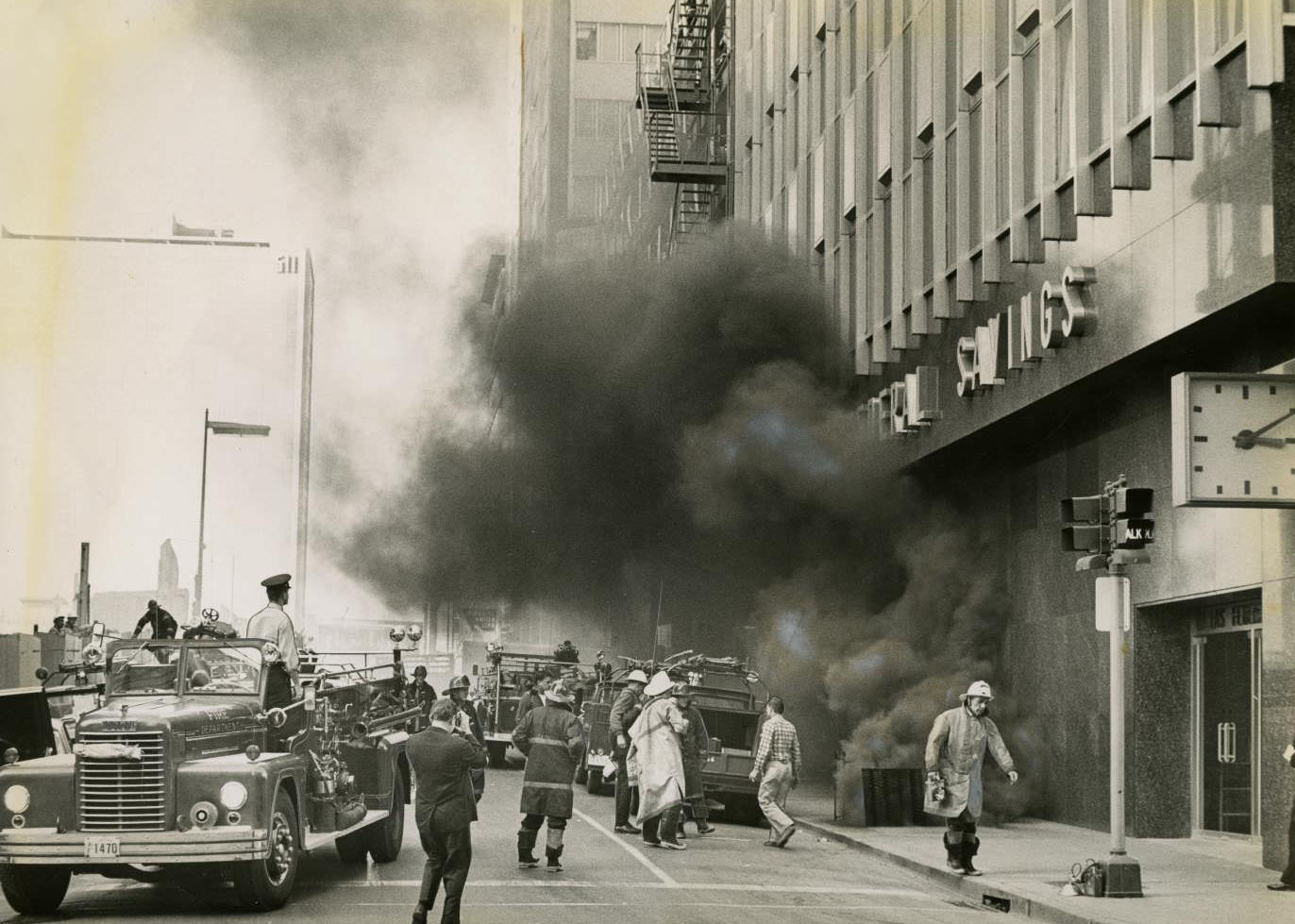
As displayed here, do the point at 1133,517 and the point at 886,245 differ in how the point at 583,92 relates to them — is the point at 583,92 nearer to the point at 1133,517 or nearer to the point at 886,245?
the point at 886,245

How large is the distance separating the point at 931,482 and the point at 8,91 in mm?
15895

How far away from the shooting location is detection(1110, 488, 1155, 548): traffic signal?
13.0m

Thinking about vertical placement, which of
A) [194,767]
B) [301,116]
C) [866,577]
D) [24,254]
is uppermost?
[301,116]

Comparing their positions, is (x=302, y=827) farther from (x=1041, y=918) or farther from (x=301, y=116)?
(x=301, y=116)

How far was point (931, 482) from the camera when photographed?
2675 centimetres

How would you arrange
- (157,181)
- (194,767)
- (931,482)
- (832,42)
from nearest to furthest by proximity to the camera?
(194,767) → (931,482) → (832,42) → (157,181)

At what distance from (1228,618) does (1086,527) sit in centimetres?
498

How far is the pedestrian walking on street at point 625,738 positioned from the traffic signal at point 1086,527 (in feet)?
19.0

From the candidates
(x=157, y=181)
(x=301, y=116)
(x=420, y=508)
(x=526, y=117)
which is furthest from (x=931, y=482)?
(x=526, y=117)

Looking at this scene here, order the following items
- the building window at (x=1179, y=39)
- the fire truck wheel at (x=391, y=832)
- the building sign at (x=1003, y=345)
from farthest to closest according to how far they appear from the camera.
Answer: the building sign at (x=1003, y=345), the building window at (x=1179, y=39), the fire truck wheel at (x=391, y=832)

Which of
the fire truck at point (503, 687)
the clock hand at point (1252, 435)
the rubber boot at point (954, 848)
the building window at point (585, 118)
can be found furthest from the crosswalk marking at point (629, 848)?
the building window at point (585, 118)

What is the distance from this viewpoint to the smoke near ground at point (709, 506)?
24.2 metres

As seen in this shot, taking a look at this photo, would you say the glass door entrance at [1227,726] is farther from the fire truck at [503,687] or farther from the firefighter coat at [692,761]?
the fire truck at [503,687]

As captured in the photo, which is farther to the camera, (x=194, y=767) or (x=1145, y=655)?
(x=1145, y=655)
